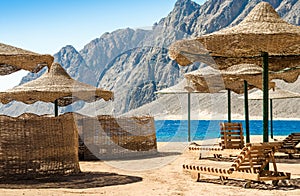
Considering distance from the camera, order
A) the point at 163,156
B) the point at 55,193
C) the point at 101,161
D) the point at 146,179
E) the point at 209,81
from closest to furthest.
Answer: the point at 55,193 < the point at 146,179 < the point at 101,161 < the point at 163,156 < the point at 209,81

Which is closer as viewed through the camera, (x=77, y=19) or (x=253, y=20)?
(x=253, y=20)

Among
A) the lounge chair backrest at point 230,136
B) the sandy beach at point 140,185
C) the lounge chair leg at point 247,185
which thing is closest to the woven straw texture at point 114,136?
the sandy beach at point 140,185

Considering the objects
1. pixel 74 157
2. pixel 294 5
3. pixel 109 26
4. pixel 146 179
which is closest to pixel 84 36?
pixel 109 26

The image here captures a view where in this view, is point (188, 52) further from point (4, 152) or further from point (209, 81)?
point (209, 81)

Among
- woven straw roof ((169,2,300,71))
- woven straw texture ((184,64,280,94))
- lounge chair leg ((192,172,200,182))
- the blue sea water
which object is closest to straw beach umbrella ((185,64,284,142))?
woven straw texture ((184,64,280,94))

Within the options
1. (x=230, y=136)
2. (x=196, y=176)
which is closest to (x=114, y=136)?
(x=230, y=136)

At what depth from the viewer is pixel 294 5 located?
374ft

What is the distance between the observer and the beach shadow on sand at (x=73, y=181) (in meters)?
6.09

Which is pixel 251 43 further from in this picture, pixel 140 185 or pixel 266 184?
pixel 140 185

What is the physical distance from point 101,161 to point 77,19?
4.53m

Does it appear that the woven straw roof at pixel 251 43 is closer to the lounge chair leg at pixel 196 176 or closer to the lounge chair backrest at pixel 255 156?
the lounge chair backrest at pixel 255 156

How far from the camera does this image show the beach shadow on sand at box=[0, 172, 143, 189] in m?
6.09

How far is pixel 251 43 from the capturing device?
6.16 metres

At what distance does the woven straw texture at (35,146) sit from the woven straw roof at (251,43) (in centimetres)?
207
